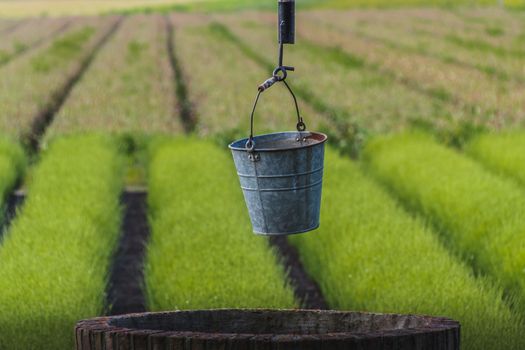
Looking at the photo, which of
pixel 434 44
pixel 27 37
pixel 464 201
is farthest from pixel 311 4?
pixel 464 201

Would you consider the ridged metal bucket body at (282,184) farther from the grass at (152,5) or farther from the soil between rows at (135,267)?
the grass at (152,5)

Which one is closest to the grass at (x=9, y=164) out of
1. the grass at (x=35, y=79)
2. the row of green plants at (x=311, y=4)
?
the grass at (x=35, y=79)

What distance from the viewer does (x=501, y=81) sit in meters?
15.7

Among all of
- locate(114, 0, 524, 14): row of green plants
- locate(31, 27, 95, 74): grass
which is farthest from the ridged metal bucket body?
locate(114, 0, 524, 14): row of green plants

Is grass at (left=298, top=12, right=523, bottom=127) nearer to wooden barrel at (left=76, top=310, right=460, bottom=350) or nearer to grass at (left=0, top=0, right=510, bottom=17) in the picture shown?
wooden barrel at (left=76, top=310, right=460, bottom=350)

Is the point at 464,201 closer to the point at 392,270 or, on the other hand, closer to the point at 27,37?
the point at 392,270

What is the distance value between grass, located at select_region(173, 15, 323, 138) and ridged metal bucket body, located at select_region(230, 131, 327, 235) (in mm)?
8081

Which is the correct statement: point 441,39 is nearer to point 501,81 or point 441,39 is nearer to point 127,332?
point 501,81

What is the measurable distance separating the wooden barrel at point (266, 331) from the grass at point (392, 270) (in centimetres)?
129

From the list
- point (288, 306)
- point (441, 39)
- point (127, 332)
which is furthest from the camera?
point (441, 39)

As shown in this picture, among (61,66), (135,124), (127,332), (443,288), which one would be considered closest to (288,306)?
(443,288)

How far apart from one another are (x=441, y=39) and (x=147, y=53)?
21.7ft

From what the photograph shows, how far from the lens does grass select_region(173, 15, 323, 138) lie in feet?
40.5

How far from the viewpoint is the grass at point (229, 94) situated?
12352 millimetres
